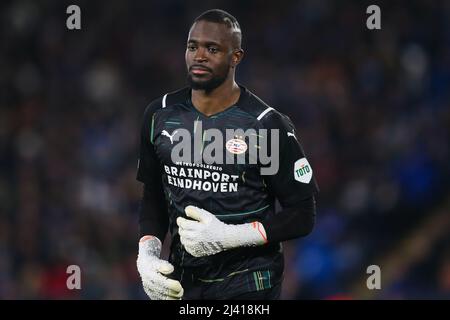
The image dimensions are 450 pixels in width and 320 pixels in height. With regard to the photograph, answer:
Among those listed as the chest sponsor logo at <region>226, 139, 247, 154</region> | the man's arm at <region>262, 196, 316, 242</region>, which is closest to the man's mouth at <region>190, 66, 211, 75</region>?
the chest sponsor logo at <region>226, 139, 247, 154</region>

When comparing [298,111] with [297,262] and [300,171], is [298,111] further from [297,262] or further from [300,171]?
[300,171]

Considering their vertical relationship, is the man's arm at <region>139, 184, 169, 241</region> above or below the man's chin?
below

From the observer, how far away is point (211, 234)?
4.16 m

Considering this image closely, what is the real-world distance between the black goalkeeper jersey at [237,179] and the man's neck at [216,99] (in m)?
0.03

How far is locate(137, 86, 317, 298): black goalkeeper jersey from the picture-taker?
14.1 feet

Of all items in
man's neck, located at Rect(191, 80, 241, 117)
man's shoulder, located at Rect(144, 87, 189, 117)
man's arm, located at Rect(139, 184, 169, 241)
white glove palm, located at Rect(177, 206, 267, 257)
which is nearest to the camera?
white glove palm, located at Rect(177, 206, 267, 257)

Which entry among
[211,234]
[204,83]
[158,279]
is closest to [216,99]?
[204,83]

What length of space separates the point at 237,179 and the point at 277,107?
18.2ft

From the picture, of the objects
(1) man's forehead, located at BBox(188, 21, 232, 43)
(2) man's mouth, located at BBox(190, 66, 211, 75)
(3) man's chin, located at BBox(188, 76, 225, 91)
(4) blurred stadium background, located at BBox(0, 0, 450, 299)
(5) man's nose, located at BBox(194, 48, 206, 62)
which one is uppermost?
(1) man's forehead, located at BBox(188, 21, 232, 43)

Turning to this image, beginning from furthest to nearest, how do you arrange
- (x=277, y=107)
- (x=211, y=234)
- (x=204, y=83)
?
1. (x=277, y=107)
2. (x=204, y=83)
3. (x=211, y=234)

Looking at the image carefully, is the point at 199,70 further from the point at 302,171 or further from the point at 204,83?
the point at 302,171

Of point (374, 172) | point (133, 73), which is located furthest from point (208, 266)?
point (133, 73)

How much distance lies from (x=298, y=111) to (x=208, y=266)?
5.68 m

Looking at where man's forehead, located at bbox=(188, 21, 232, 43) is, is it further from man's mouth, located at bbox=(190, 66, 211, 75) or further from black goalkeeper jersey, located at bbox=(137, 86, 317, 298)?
black goalkeeper jersey, located at bbox=(137, 86, 317, 298)
